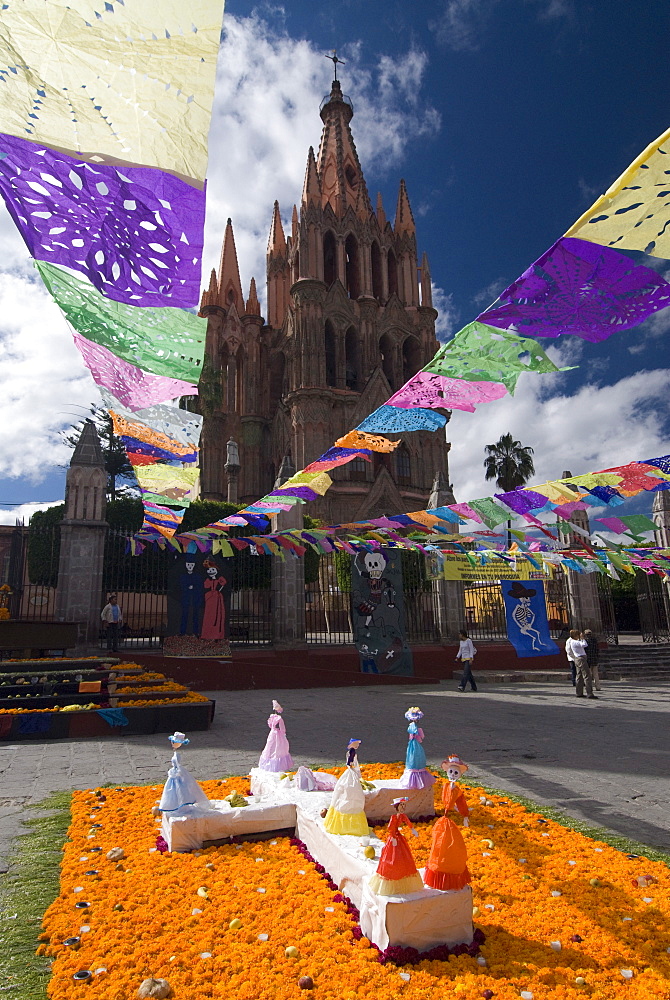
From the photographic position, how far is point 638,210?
4.43m

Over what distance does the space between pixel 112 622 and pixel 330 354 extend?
→ 28.9m

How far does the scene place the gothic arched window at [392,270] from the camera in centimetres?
4453

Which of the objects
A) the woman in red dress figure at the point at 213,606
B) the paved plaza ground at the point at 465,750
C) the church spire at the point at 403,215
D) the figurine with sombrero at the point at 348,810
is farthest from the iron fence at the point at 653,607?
the church spire at the point at 403,215

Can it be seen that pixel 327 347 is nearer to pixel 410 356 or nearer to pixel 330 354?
pixel 330 354

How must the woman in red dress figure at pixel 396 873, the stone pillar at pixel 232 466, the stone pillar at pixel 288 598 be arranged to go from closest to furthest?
the woman in red dress figure at pixel 396 873
the stone pillar at pixel 288 598
the stone pillar at pixel 232 466

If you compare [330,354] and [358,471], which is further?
[330,354]

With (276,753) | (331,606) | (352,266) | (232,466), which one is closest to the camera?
(276,753)

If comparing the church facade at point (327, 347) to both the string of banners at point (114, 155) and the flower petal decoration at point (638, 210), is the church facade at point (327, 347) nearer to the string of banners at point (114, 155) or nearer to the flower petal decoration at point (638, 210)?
the string of banners at point (114, 155)

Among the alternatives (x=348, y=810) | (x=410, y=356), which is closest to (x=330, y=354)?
(x=410, y=356)

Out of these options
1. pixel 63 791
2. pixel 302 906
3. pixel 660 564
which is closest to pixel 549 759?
pixel 302 906

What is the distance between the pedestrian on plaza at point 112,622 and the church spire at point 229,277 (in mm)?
33035

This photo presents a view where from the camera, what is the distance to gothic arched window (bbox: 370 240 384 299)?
144 ft

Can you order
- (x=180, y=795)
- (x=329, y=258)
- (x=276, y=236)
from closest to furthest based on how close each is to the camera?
(x=180, y=795) → (x=329, y=258) → (x=276, y=236)

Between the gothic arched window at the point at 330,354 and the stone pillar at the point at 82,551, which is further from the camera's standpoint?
Result: the gothic arched window at the point at 330,354
